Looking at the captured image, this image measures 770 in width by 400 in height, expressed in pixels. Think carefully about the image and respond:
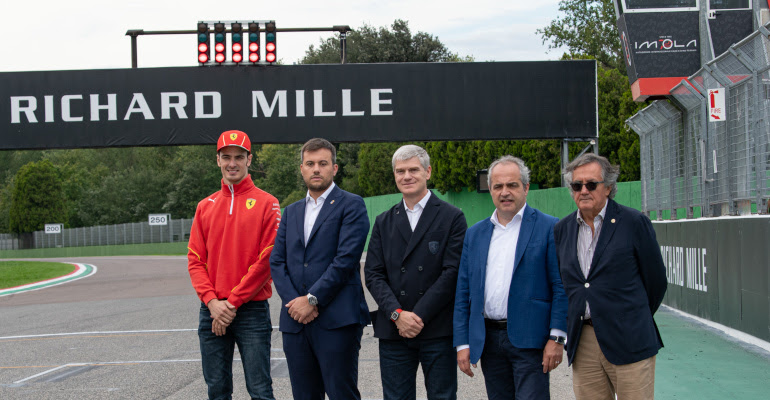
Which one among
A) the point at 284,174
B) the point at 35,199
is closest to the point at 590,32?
the point at 284,174

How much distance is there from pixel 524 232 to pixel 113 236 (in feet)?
219

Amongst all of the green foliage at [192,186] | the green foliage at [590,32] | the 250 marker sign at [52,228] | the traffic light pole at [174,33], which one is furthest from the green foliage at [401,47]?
the traffic light pole at [174,33]

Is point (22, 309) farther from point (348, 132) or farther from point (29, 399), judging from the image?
point (29, 399)

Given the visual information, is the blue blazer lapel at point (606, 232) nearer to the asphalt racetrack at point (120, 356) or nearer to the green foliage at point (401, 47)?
the asphalt racetrack at point (120, 356)

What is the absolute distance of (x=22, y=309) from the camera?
14953 mm

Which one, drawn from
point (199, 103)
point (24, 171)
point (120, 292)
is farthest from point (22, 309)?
point (24, 171)

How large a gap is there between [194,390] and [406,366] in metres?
2.84

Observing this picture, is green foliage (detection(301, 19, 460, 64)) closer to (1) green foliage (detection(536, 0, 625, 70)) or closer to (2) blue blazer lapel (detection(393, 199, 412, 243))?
(1) green foliage (detection(536, 0, 625, 70))

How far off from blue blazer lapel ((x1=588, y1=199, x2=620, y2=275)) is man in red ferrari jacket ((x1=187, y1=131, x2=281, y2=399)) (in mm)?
1948

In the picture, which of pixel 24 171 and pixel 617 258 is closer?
pixel 617 258

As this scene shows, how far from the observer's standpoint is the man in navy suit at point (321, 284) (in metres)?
4.46

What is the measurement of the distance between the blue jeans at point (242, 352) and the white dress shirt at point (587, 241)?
1.91 m

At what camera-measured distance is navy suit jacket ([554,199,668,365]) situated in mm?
3811

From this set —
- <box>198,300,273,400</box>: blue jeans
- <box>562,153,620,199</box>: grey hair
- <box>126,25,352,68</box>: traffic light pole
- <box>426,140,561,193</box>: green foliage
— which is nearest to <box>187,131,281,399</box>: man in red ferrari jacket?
<box>198,300,273,400</box>: blue jeans
